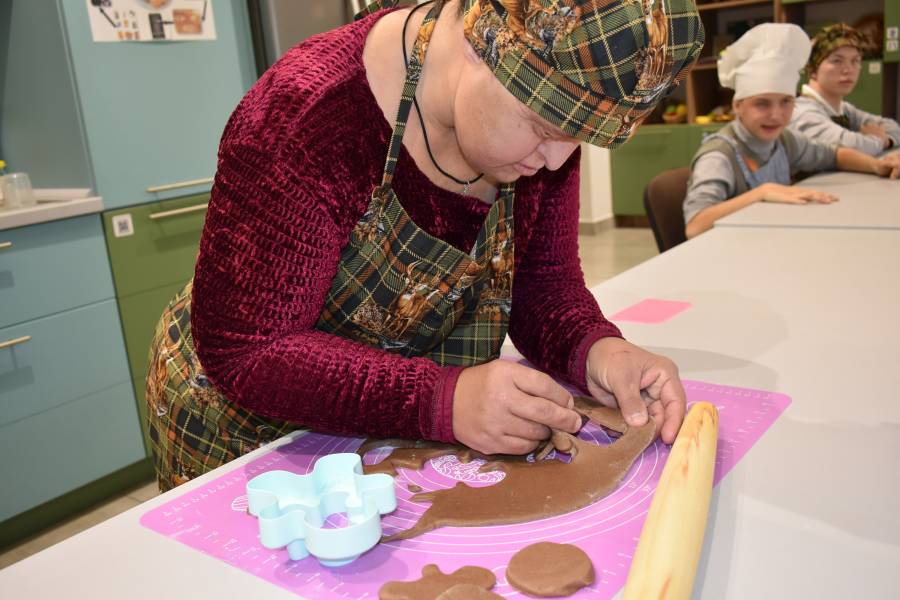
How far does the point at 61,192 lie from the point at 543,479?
2000mm

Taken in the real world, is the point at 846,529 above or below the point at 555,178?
below

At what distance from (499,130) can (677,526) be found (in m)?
0.39

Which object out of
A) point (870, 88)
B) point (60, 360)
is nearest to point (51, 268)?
point (60, 360)

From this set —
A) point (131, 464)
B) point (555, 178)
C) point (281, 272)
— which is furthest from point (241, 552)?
point (131, 464)

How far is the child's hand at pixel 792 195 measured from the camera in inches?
89.5

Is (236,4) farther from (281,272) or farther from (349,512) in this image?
(349,512)

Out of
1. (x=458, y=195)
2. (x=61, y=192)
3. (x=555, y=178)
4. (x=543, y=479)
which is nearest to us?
(x=543, y=479)

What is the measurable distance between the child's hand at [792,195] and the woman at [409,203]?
1531mm

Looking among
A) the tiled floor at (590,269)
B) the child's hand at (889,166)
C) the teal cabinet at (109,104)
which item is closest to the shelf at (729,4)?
the tiled floor at (590,269)

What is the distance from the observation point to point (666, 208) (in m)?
2.42

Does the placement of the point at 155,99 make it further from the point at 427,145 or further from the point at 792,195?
the point at 792,195

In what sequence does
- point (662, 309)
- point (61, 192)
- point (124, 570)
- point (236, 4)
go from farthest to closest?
point (236, 4), point (61, 192), point (662, 309), point (124, 570)

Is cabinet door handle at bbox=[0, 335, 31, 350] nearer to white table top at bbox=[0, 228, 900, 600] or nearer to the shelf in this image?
white table top at bbox=[0, 228, 900, 600]

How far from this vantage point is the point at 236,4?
8.53 feet
